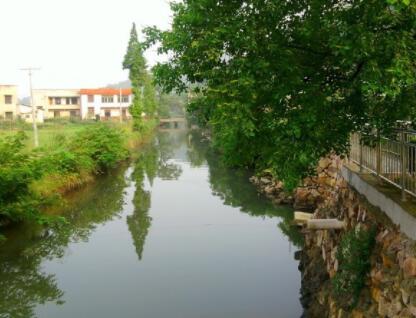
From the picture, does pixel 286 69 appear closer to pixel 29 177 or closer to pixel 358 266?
pixel 358 266

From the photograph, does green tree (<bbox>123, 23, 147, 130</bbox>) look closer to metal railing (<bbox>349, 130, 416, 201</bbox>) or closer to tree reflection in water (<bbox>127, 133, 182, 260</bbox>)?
tree reflection in water (<bbox>127, 133, 182, 260</bbox>)

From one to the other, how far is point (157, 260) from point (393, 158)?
33.6 ft

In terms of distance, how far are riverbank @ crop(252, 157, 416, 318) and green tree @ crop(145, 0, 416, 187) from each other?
6.42 ft

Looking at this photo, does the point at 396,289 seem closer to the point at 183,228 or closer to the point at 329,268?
the point at 329,268

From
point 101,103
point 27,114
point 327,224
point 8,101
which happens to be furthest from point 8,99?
point 327,224

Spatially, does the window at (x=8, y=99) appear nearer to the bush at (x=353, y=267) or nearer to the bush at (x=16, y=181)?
the bush at (x=16, y=181)

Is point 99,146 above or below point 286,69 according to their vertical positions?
below

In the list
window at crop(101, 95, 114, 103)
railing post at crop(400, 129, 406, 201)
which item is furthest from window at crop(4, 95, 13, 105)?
railing post at crop(400, 129, 406, 201)

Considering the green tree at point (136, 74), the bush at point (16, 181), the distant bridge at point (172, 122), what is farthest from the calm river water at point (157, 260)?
the distant bridge at point (172, 122)

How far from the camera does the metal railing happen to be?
8164 mm

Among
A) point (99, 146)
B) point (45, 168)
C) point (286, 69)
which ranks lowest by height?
point (45, 168)

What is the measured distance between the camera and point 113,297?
13711mm

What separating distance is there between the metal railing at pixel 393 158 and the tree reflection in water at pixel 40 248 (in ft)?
32.1

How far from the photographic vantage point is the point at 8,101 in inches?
3068
